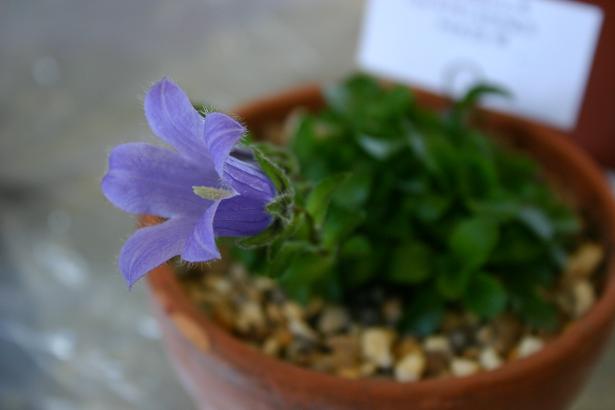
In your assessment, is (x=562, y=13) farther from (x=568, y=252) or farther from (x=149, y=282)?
(x=149, y=282)

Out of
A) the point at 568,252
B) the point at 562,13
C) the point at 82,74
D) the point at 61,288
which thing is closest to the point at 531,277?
the point at 568,252

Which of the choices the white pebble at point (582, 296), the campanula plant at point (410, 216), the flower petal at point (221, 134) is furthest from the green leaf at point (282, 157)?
the white pebble at point (582, 296)

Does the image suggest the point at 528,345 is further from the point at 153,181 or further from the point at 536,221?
the point at 153,181

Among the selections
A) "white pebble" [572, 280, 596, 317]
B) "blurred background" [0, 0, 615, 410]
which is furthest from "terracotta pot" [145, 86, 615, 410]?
"blurred background" [0, 0, 615, 410]

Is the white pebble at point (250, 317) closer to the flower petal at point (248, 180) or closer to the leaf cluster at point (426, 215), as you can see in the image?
the leaf cluster at point (426, 215)

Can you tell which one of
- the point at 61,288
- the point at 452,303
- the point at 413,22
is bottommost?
the point at 61,288

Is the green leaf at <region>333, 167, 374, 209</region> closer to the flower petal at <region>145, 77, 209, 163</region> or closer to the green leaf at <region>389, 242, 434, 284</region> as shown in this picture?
the green leaf at <region>389, 242, 434, 284</region>
